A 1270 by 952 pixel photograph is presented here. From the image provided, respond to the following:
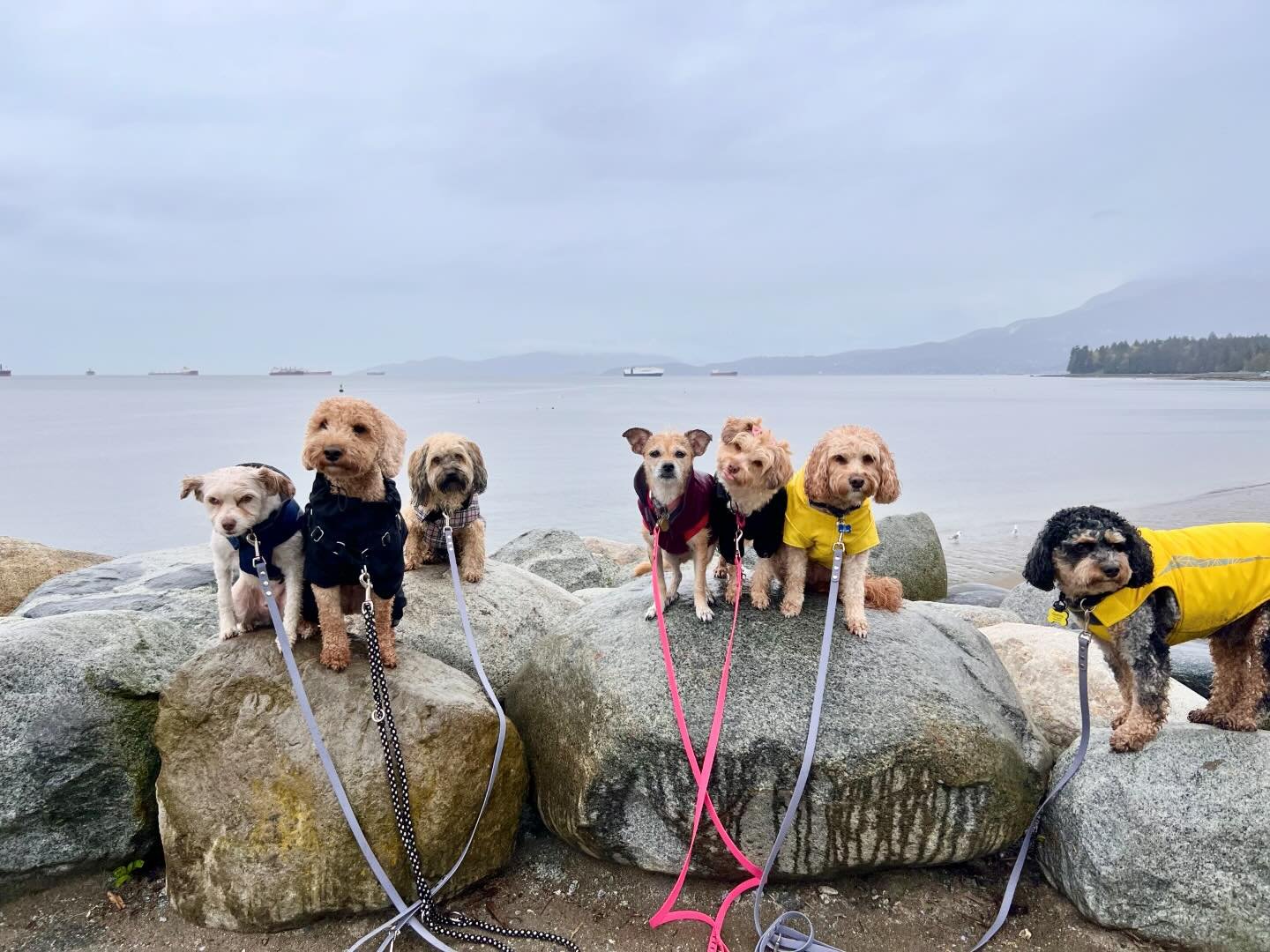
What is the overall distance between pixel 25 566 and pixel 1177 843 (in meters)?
14.4

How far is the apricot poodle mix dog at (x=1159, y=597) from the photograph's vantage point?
4.89 m

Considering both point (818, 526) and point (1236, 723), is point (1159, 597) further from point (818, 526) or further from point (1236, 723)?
point (818, 526)

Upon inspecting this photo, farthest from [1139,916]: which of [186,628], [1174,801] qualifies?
[186,628]

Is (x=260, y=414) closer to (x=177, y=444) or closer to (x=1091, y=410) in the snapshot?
(x=177, y=444)

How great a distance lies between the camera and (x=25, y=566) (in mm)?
11383

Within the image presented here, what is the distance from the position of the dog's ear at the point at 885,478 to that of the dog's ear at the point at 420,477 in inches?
159

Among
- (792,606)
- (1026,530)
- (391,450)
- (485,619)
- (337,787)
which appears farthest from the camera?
(1026,530)

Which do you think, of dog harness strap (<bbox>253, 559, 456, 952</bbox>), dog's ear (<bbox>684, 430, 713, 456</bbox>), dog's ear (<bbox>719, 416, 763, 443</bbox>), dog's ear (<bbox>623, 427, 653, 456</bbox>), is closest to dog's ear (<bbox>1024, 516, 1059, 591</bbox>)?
dog's ear (<bbox>719, 416, 763, 443</bbox>)

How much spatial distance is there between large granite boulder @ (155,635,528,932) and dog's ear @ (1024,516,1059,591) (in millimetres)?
3914

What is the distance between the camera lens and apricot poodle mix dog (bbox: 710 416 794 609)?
521 cm

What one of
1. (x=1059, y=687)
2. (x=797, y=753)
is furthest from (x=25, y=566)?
(x=1059, y=687)

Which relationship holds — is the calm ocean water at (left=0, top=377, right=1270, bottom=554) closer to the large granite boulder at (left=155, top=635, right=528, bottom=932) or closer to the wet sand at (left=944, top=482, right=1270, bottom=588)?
the wet sand at (left=944, top=482, right=1270, bottom=588)

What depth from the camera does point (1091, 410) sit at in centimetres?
7356

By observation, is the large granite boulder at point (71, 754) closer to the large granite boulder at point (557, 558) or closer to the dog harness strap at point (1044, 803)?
the dog harness strap at point (1044, 803)
